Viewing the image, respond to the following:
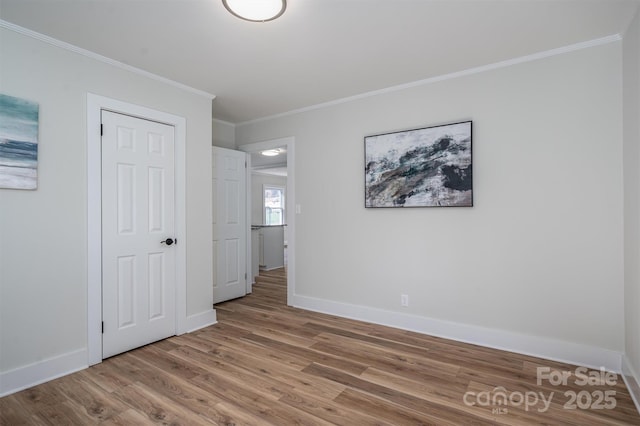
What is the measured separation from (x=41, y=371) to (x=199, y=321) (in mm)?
1369

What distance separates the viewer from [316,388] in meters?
2.33

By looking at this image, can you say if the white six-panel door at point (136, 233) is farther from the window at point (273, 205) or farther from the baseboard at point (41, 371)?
the window at point (273, 205)

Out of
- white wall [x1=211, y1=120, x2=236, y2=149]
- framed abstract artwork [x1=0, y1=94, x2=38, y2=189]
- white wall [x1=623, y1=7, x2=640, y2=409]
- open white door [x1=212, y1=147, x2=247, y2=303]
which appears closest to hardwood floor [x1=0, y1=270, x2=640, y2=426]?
white wall [x1=623, y1=7, x2=640, y2=409]

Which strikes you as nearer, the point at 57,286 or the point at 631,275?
the point at 631,275

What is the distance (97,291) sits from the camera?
108 inches

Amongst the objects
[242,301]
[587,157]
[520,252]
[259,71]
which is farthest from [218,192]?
[587,157]

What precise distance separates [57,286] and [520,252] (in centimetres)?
381

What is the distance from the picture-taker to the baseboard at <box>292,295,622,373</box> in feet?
8.47

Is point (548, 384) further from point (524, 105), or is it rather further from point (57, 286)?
point (57, 286)

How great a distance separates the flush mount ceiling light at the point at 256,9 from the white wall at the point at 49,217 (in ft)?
5.02

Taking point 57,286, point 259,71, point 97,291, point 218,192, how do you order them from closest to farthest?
point 57,286
point 97,291
point 259,71
point 218,192

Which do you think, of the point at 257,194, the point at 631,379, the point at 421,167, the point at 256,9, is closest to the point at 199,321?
the point at 421,167

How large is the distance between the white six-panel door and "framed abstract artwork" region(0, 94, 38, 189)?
0.48m

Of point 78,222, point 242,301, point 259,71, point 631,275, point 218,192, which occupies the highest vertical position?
point 259,71
